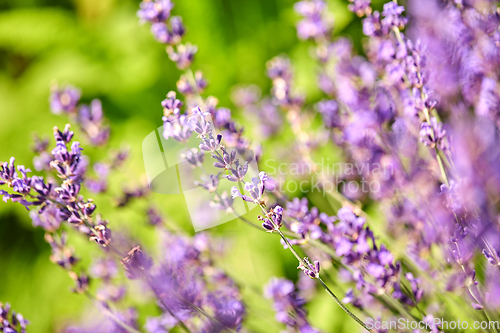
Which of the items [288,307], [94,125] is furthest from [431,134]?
[94,125]

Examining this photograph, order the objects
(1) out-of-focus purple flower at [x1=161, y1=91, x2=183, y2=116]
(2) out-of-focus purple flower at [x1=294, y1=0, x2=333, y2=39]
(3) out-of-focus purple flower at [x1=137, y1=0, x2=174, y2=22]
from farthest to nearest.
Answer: (2) out-of-focus purple flower at [x1=294, y1=0, x2=333, y2=39] < (3) out-of-focus purple flower at [x1=137, y1=0, x2=174, y2=22] < (1) out-of-focus purple flower at [x1=161, y1=91, x2=183, y2=116]

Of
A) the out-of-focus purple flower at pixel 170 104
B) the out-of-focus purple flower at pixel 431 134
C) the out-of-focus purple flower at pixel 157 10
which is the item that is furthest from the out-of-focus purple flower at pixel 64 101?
the out-of-focus purple flower at pixel 431 134

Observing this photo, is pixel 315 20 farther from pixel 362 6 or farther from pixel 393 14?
pixel 393 14

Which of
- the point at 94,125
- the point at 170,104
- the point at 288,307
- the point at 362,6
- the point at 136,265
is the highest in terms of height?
the point at 362,6

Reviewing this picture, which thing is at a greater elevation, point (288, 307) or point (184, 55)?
point (184, 55)

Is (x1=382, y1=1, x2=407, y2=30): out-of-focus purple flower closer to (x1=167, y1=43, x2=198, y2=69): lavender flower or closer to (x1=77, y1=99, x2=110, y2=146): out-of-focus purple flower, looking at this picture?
(x1=167, y1=43, x2=198, y2=69): lavender flower

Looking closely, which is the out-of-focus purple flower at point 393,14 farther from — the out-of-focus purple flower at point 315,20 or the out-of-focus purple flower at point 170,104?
the out-of-focus purple flower at point 170,104

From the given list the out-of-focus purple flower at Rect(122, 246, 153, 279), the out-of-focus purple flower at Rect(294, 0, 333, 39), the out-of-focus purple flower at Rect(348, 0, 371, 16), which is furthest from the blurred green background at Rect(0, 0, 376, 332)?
the out-of-focus purple flower at Rect(122, 246, 153, 279)

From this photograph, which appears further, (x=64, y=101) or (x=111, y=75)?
(x=111, y=75)

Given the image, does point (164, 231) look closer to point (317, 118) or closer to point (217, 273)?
point (217, 273)
